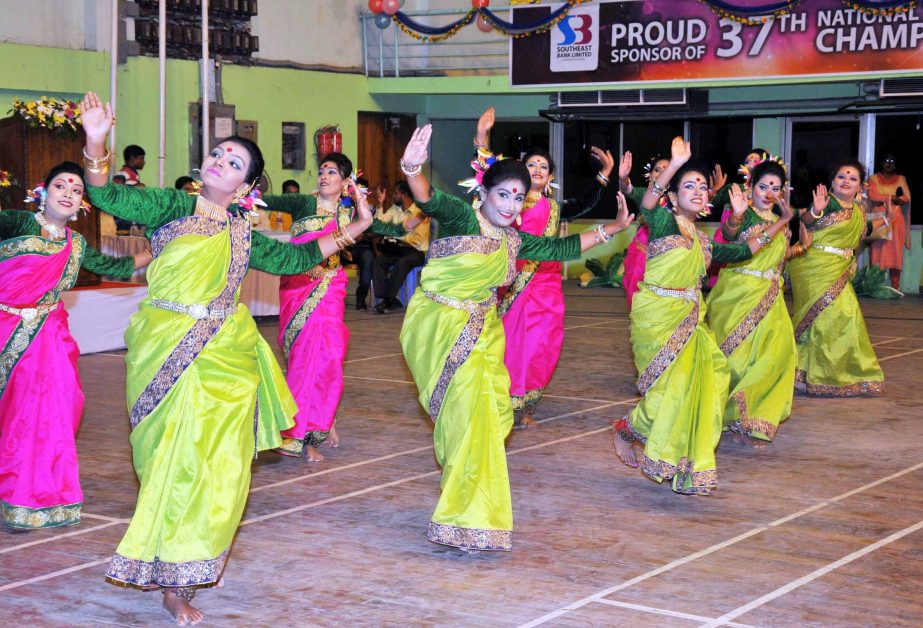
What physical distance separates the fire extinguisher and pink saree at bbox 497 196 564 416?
31.2 feet

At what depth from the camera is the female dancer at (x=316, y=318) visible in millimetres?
6523

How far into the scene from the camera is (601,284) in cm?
1669

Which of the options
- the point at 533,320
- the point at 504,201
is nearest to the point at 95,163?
the point at 504,201

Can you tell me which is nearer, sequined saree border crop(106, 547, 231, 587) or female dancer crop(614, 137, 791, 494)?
sequined saree border crop(106, 547, 231, 587)

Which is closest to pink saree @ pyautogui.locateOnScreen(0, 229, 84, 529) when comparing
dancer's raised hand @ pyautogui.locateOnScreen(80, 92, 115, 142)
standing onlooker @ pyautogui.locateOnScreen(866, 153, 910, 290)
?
dancer's raised hand @ pyautogui.locateOnScreen(80, 92, 115, 142)

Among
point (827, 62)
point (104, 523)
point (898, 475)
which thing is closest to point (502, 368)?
point (104, 523)

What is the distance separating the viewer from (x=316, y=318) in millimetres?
6602

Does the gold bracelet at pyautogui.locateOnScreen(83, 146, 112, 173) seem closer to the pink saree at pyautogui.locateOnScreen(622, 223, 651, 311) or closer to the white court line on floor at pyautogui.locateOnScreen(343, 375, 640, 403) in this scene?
the white court line on floor at pyautogui.locateOnScreen(343, 375, 640, 403)

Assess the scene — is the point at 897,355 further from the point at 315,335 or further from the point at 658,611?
the point at 658,611

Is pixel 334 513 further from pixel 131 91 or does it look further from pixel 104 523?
pixel 131 91

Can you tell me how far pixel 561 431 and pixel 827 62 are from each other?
326 inches

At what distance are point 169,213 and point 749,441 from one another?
3915mm

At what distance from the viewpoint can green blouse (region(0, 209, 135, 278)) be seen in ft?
17.0

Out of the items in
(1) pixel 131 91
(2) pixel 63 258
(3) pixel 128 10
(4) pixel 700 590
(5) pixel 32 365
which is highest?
(3) pixel 128 10
